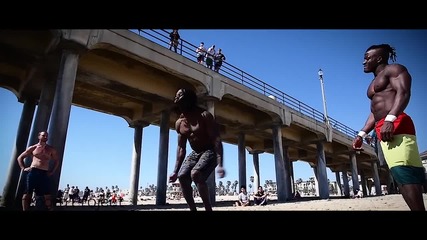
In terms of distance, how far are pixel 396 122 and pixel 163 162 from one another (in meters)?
12.4

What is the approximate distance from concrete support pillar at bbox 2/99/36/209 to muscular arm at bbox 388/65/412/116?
11403mm

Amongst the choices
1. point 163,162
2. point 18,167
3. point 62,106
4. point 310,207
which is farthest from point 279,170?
point 18,167

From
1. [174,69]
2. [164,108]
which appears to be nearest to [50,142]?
[174,69]

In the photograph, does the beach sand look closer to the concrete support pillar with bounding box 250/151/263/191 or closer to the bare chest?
the bare chest

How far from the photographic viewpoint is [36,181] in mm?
5402

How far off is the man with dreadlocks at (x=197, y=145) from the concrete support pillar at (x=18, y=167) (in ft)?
28.2

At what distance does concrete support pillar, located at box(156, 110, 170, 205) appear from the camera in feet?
45.0

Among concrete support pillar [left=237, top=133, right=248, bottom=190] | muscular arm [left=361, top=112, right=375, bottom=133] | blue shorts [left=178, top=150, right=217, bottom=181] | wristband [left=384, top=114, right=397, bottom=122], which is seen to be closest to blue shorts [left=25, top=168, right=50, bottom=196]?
blue shorts [left=178, top=150, right=217, bottom=181]

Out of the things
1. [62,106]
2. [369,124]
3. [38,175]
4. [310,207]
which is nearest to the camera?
[369,124]

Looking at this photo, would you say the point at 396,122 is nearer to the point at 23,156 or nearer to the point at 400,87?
the point at 400,87

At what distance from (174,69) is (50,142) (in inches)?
223

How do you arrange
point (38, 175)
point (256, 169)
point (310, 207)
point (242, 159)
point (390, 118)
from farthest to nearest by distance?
1. point (256, 169)
2. point (242, 159)
3. point (310, 207)
4. point (38, 175)
5. point (390, 118)
